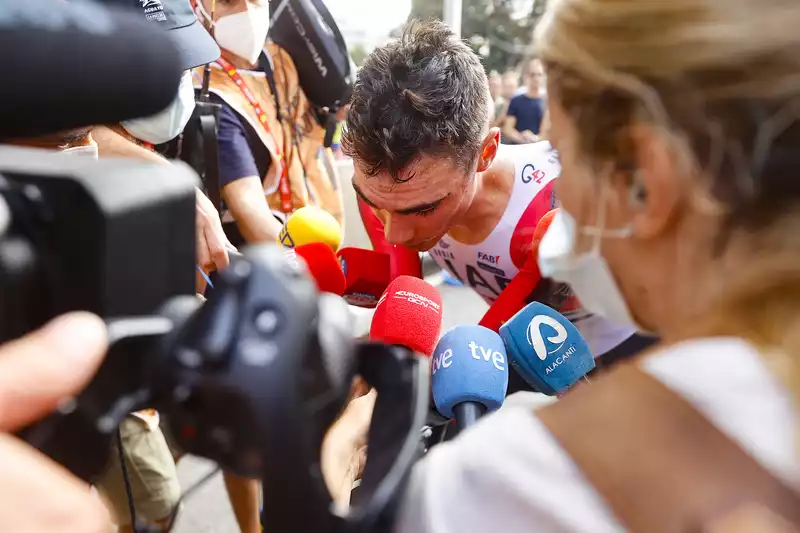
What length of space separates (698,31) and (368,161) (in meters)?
0.76

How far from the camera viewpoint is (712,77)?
1.49ft

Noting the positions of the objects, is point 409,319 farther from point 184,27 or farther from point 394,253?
point 184,27

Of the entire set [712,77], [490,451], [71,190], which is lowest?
[490,451]

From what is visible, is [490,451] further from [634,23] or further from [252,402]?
[634,23]

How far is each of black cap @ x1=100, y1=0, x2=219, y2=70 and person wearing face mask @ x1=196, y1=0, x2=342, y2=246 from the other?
440 millimetres

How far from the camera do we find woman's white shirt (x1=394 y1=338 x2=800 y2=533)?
433mm

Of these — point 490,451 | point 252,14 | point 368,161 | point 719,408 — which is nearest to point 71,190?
point 490,451

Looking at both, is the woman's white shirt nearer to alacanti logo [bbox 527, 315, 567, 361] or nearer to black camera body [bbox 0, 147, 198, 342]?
black camera body [bbox 0, 147, 198, 342]

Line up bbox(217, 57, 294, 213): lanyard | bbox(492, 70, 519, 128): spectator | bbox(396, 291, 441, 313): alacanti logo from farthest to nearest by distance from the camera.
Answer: bbox(492, 70, 519, 128): spectator
bbox(217, 57, 294, 213): lanyard
bbox(396, 291, 441, 313): alacanti logo

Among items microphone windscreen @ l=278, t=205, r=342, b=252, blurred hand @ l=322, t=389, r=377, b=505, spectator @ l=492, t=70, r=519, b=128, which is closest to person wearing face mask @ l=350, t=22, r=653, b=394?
microphone windscreen @ l=278, t=205, r=342, b=252

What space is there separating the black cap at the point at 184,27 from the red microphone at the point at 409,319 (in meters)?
0.54

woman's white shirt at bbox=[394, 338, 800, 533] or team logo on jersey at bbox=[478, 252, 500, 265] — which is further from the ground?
woman's white shirt at bbox=[394, 338, 800, 533]

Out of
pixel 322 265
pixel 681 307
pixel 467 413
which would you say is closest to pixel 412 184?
pixel 322 265

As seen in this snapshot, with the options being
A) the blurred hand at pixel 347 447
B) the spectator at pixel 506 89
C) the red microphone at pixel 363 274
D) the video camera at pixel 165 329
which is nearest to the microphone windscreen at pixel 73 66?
the video camera at pixel 165 329
